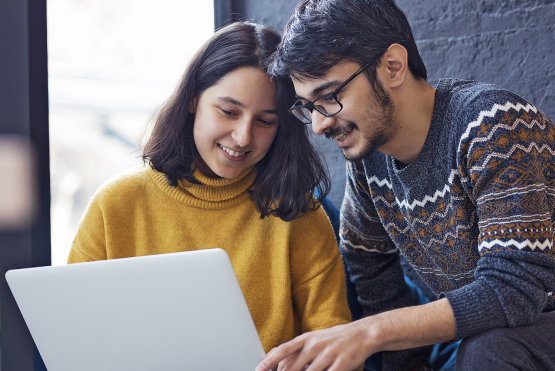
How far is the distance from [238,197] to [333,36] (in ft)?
1.61

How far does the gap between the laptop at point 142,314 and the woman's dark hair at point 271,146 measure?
49cm

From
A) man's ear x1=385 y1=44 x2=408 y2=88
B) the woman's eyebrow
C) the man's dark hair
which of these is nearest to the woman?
the woman's eyebrow

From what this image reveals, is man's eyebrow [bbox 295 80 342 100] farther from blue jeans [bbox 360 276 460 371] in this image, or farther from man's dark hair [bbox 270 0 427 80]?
blue jeans [bbox 360 276 460 371]

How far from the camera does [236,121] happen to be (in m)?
1.20

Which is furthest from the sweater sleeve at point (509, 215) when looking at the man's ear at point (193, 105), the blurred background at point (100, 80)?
the blurred background at point (100, 80)

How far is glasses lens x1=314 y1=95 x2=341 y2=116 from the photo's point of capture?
1.13 meters

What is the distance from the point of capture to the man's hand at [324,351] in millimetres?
818

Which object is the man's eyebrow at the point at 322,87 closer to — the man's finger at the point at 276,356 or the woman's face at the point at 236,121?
the woman's face at the point at 236,121

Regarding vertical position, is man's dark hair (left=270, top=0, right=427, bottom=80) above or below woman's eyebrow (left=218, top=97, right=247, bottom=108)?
above

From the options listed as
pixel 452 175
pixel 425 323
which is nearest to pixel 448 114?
pixel 452 175

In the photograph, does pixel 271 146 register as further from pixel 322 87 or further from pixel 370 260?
pixel 370 260

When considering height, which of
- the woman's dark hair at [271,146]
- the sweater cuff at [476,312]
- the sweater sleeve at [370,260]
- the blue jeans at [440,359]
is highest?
the woman's dark hair at [271,146]

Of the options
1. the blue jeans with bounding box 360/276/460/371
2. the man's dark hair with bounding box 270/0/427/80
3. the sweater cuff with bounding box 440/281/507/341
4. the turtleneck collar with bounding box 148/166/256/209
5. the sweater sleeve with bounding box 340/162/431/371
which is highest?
the man's dark hair with bounding box 270/0/427/80

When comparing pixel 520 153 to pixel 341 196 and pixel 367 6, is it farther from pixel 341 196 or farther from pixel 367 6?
pixel 341 196
